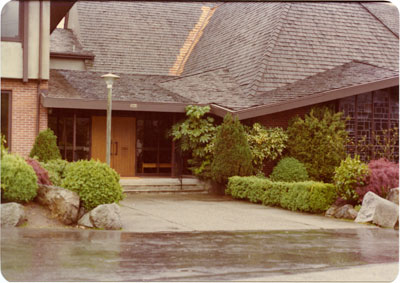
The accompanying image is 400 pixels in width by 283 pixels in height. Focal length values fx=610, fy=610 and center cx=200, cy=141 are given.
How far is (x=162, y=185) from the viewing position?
66.0 ft

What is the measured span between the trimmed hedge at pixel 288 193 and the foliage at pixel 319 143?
2.76 m

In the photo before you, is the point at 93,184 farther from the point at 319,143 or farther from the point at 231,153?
the point at 319,143

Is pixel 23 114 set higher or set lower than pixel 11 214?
higher

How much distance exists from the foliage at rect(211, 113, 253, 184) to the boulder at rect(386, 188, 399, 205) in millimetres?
5537

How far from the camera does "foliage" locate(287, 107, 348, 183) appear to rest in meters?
19.3

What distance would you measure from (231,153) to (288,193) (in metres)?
3.39

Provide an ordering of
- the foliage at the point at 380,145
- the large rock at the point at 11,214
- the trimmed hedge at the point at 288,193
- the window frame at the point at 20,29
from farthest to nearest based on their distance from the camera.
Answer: the foliage at the point at 380,145
the window frame at the point at 20,29
the trimmed hedge at the point at 288,193
the large rock at the point at 11,214

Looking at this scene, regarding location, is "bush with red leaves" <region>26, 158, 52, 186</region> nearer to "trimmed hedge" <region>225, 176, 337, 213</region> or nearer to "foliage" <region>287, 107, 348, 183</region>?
"trimmed hedge" <region>225, 176, 337, 213</region>

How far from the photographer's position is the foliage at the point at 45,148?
18.2m

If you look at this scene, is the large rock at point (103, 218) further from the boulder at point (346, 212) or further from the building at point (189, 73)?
the building at point (189, 73)

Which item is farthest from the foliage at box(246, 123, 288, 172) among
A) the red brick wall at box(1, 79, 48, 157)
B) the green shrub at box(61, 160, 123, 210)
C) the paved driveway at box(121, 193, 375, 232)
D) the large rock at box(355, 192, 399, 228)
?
the green shrub at box(61, 160, 123, 210)

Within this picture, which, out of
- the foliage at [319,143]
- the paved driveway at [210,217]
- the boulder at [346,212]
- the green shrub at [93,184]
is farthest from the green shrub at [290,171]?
the green shrub at [93,184]

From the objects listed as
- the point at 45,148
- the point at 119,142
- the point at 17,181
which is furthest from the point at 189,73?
the point at 17,181

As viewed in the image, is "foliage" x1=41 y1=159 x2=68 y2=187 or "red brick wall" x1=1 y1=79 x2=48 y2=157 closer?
"foliage" x1=41 y1=159 x2=68 y2=187
